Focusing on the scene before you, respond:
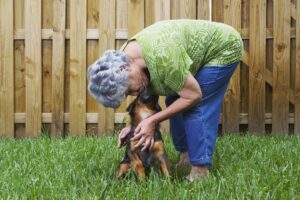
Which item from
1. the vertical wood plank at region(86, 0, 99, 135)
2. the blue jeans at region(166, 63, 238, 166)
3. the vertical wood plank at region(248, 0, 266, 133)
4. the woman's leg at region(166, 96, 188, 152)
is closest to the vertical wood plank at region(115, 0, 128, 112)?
the vertical wood plank at region(86, 0, 99, 135)

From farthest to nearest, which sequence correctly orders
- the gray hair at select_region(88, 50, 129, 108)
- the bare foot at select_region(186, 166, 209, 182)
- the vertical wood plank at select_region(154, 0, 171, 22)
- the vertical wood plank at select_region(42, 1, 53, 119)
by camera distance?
the vertical wood plank at select_region(42, 1, 53, 119)
the vertical wood plank at select_region(154, 0, 171, 22)
the bare foot at select_region(186, 166, 209, 182)
the gray hair at select_region(88, 50, 129, 108)

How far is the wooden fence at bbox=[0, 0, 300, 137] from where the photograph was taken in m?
5.59

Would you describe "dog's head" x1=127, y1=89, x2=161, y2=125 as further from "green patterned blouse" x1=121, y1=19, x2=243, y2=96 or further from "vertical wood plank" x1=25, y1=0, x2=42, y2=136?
"vertical wood plank" x1=25, y1=0, x2=42, y2=136

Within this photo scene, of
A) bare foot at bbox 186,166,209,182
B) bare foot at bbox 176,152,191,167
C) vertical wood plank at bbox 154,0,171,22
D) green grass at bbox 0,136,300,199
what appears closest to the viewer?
green grass at bbox 0,136,300,199

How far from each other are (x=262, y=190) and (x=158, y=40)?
95cm

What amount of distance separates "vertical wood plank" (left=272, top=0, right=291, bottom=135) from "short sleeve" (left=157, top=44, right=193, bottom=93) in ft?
8.56

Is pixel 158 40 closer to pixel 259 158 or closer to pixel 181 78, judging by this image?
pixel 181 78

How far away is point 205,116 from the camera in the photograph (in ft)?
11.3

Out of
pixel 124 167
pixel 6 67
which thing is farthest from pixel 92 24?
pixel 124 167

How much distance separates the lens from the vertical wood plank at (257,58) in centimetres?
560

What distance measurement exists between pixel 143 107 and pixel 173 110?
0.18 metres

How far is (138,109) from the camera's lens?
3.32 metres

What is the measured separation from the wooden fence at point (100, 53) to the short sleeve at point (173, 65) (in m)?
2.46

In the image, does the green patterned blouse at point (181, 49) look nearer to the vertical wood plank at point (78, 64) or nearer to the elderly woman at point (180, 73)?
the elderly woman at point (180, 73)
